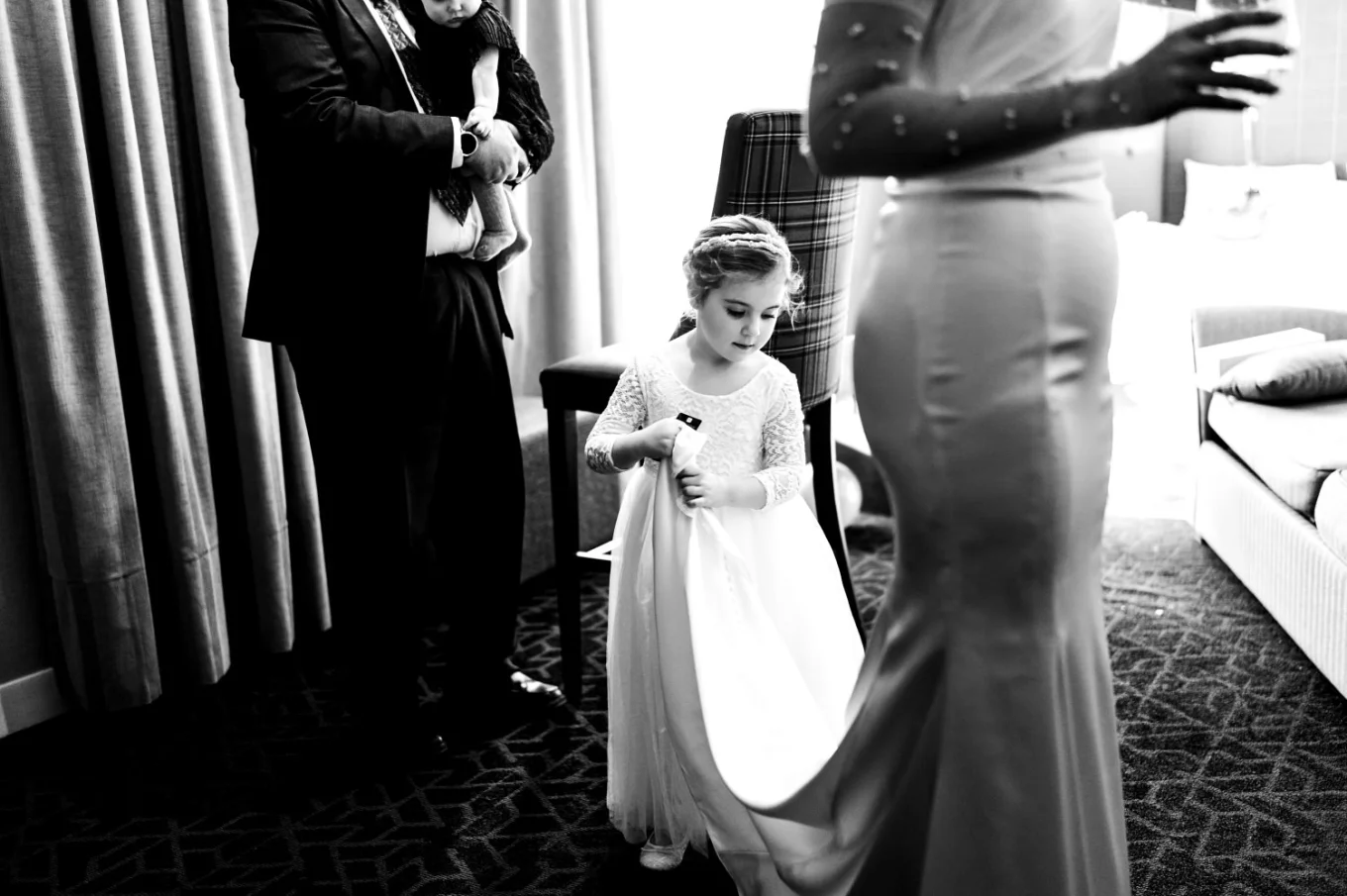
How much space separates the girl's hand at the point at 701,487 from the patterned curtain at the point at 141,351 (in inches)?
55.3

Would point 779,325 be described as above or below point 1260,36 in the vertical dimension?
below

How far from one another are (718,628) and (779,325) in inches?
32.3

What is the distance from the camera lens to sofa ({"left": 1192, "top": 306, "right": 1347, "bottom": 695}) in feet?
8.81

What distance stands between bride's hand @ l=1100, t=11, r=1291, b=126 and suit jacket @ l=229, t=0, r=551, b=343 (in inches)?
54.7

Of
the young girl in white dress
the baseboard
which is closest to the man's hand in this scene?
the young girl in white dress

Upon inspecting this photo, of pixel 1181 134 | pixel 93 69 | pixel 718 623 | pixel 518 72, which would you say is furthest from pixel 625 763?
pixel 1181 134

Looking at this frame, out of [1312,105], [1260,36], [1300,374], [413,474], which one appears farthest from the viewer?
[1312,105]

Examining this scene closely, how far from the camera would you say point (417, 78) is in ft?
7.71

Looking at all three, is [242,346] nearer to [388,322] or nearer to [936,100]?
[388,322]

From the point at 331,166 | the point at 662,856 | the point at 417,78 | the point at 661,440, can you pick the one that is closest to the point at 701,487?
the point at 661,440

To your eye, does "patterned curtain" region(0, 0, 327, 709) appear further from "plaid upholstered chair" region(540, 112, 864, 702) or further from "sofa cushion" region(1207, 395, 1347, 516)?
"sofa cushion" region(1207, 395, 1347, 516)

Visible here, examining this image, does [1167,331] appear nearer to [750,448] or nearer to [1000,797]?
[750,448]

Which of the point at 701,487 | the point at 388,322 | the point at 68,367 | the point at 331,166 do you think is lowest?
the point at 701,487

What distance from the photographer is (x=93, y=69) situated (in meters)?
2.66
